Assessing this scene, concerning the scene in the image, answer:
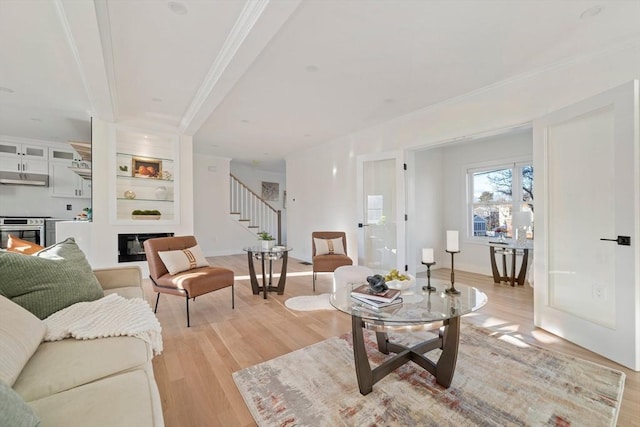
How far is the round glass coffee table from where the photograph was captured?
163cm

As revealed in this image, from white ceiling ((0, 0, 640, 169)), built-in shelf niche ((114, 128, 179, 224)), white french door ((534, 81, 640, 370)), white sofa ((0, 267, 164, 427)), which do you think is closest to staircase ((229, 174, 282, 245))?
built-in shelf niche ((114, 128, 179, 224))

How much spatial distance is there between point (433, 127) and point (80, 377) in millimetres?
4182

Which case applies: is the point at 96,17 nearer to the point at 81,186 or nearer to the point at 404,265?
the point at 404,265

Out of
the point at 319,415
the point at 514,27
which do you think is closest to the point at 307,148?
the point at 514,27

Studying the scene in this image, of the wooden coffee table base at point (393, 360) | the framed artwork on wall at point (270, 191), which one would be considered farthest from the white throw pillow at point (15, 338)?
the framed artwork on wall at point (270, 191)

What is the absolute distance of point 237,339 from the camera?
2.44 m

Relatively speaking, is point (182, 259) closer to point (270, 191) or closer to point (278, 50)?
point (278, 50)

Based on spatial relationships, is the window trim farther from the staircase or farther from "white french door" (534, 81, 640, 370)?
the staircase

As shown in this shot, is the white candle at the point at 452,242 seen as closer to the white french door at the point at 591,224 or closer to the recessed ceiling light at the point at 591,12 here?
the white french door at the point at 591,224

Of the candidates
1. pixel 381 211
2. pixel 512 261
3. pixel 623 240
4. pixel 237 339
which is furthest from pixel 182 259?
pixel 512 261

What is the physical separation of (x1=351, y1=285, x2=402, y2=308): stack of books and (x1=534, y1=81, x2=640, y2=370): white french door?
1.74 m

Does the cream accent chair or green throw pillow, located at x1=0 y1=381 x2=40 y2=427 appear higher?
green throw pillow, located at x1=0 y1=381 x2=40 y2=427

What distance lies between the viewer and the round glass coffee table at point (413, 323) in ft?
5.36

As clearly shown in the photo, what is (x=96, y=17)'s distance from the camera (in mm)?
1994
